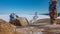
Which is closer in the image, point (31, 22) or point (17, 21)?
point (17, 21)

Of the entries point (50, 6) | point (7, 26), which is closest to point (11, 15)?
point (50, 6)

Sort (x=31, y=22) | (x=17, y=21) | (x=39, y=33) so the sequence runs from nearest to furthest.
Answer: (x=39, y=33) < (x=17, y=21) < (x=31, y=22)

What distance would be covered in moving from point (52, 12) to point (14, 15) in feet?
6.71

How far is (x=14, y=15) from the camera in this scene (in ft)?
31.4

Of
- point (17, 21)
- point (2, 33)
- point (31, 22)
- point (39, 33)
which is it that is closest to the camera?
point (2, 33)

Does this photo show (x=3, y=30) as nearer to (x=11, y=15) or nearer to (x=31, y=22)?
(x=11, y=15)

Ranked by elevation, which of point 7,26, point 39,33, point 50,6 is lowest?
point 39,33

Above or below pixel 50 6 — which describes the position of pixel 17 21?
below

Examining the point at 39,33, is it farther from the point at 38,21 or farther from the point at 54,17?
the point at 38,21

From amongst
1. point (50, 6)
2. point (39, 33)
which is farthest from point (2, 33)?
point (50, 6)

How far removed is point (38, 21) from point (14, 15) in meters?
1.91

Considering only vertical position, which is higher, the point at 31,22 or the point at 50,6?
the point at 50,6

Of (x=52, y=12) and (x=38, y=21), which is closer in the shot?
(x=52, y=12)

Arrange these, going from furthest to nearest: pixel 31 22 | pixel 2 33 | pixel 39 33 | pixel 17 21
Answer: pixel 31 22, pixel 17 21, pixel 39 33, pixel 2 33
